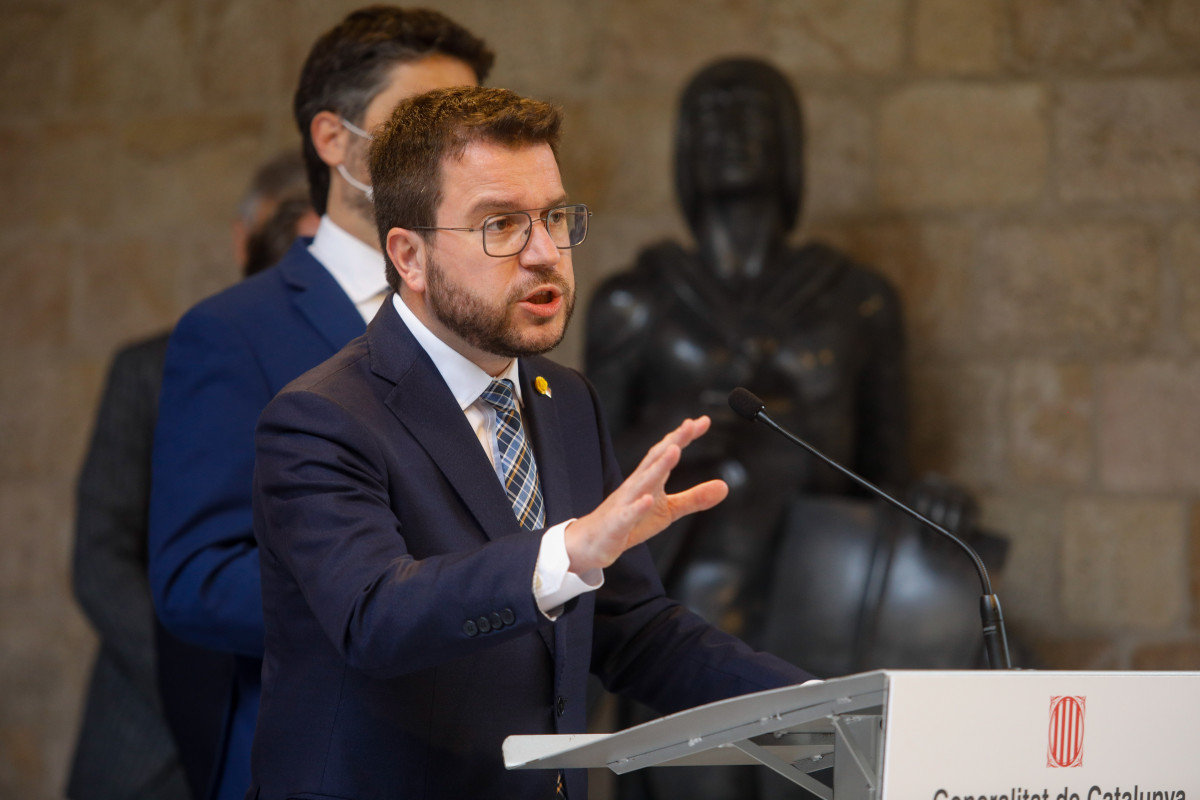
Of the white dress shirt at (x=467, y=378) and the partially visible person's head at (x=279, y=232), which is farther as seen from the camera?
the partially visible person's head at (x=279, y=232)

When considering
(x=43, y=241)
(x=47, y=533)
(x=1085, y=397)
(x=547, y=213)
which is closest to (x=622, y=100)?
(x=1085, y=397)

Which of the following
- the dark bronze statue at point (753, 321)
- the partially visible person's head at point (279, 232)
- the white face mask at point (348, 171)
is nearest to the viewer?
the white face mask at point (348, 171)

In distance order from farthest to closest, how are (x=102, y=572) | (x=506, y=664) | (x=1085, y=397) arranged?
(x=1085, y=397), (x=102, y=572), (x=506, y=664)

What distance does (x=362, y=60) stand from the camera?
2219 millimetres

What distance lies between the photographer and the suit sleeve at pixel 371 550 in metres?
1.30

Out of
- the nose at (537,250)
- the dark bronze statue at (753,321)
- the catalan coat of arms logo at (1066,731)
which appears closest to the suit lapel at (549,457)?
the nose at (537,250)

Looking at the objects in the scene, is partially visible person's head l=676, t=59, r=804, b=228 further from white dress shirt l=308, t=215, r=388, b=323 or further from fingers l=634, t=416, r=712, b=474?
fingers l=634, t=416, r=712, b=474

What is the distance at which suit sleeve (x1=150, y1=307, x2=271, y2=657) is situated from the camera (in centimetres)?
187

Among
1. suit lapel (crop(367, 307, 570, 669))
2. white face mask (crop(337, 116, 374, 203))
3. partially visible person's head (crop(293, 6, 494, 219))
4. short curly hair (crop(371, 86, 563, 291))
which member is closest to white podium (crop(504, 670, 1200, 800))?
suit lapel (crop(367, 307, 570, 669))

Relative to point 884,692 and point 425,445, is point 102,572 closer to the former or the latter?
point 425,445

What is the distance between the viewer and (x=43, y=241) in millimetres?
4766

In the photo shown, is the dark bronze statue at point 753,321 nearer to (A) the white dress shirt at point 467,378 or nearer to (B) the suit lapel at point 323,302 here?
(B) the suit lapel at point 323,302

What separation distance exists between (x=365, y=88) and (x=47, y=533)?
122 inches

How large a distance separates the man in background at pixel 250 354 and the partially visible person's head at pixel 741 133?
152 cm
